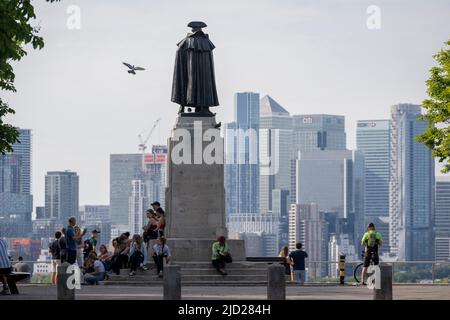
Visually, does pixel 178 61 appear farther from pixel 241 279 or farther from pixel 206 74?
pixel 241 279

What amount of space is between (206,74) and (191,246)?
6.59 m

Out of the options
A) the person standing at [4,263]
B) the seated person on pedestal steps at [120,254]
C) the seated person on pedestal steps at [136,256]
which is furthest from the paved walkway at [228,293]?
the seated person on pedestal steps at [120,254]

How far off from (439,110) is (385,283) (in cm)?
1944

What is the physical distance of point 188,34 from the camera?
57.2 metres

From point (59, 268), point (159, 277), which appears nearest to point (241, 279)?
point (159, 277)

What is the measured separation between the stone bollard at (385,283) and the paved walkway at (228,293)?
4022 millimetres

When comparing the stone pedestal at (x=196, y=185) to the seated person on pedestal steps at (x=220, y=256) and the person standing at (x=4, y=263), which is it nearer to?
the seated person on pedestal steps at (x=220, y=256)

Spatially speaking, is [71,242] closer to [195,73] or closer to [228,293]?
[228,293]

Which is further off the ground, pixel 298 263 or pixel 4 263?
pixel 4 263

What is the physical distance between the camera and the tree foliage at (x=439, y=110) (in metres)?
55.4

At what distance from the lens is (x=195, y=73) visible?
188 ft

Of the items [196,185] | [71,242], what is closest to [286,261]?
[196,185]
